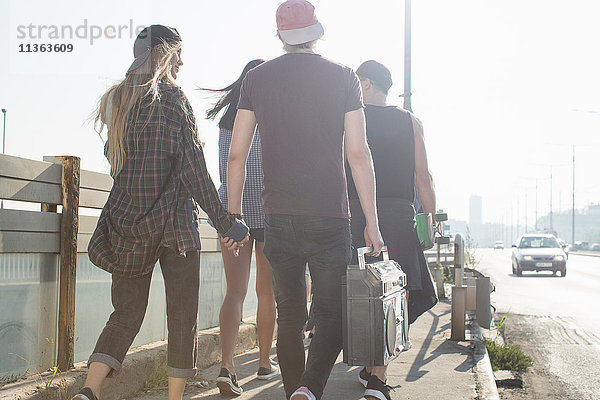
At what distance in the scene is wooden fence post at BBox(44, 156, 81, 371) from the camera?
4039mm

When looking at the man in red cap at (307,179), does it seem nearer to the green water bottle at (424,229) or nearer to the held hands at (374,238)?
the held hands at (374,238)

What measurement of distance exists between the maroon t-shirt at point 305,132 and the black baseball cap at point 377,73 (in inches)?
44.9

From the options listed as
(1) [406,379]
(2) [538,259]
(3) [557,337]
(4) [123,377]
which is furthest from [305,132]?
(2) [538,259]

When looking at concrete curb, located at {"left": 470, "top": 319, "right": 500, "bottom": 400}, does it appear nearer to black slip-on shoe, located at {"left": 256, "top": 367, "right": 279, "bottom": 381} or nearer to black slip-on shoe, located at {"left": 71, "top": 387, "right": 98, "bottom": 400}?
black slip-on shoe, located at {"left": 256, "top": 367, "right": 279, "bottom": 381}

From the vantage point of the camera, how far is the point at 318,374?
3.23m

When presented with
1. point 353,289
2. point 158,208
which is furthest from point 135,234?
point 353,289

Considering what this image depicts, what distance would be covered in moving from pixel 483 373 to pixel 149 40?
3.30 meters

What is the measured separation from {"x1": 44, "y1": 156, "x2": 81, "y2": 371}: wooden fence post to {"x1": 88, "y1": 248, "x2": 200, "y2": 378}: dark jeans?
2.86 feet

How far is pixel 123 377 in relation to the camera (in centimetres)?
421

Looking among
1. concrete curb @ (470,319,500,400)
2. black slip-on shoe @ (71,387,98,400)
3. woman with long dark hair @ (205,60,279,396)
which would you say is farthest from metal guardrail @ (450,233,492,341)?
black slip-on shoe @ (71,387,98,400)

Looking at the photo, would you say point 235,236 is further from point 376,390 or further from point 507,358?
point 507,358

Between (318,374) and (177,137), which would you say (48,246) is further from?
(318,374)

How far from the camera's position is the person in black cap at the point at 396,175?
4363 mm

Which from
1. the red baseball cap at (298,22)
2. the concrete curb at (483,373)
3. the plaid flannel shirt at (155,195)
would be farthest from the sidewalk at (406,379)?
the red baseball cap at (298,22)
